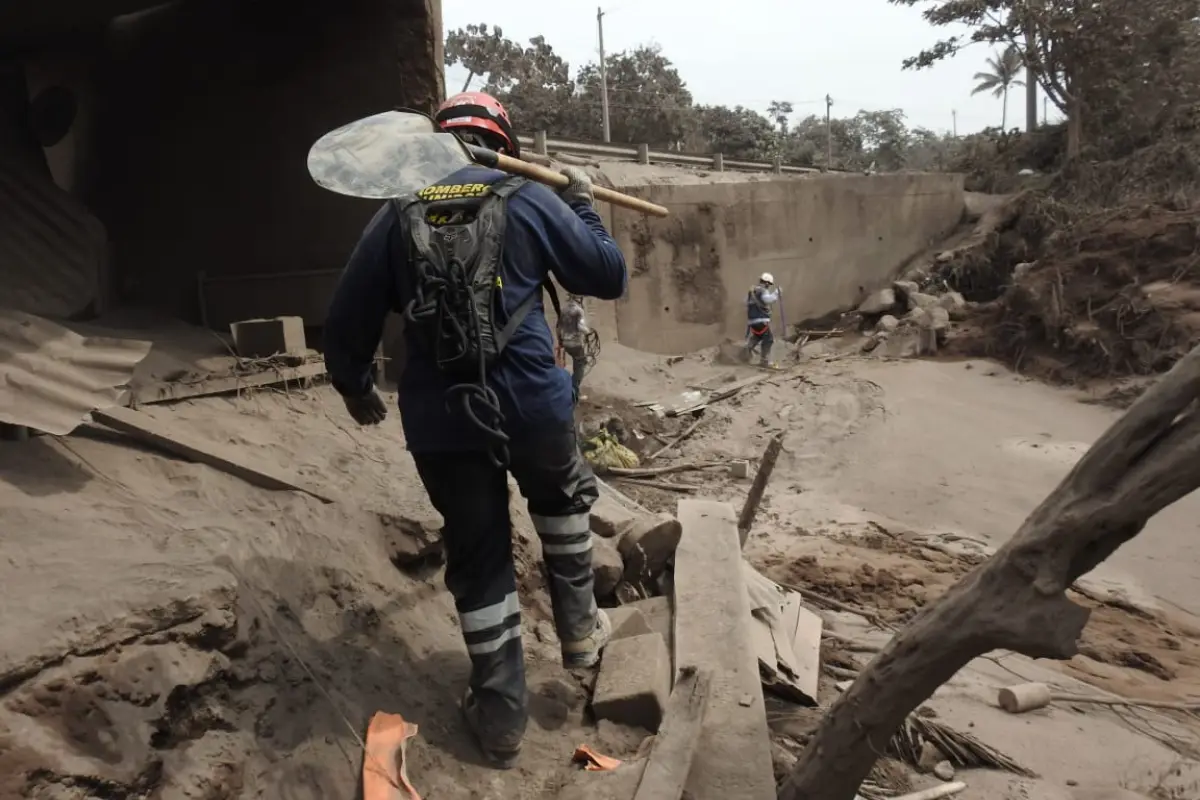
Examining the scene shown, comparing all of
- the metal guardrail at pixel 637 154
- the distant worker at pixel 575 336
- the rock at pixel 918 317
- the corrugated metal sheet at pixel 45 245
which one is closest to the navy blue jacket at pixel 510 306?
the corrugated metal sheet at pixel 45 245

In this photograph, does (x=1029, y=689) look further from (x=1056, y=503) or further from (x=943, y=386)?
(x=943, y=386)

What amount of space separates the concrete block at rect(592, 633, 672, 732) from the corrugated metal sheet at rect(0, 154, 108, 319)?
3.57 metres

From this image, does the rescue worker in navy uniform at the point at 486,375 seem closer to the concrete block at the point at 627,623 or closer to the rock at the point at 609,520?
the concrete block at the point at 627,623

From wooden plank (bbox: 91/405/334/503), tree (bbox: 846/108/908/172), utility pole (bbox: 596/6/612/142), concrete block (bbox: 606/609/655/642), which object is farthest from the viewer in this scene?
tree (bbox: 846/108/908/172)

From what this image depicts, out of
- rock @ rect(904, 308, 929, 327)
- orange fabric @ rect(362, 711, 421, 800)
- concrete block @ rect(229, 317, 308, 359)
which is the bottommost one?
orange fabric @ rect(362, 711, 421, 800)

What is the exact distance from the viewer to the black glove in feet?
9.86

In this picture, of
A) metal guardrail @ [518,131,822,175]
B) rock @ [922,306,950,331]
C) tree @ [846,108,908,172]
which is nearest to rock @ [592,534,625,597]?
rock @ [922,306,950,331]

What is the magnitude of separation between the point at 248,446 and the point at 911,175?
18.0m

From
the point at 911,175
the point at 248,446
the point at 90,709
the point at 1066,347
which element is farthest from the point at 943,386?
the point at 90,709

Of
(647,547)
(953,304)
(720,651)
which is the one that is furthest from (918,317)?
(720,651)

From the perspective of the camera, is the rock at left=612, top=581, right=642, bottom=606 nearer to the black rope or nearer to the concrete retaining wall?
the black rope

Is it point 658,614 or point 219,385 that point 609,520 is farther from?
point 219,385

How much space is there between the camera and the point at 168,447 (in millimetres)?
3598

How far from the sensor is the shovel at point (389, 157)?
8.68ft
